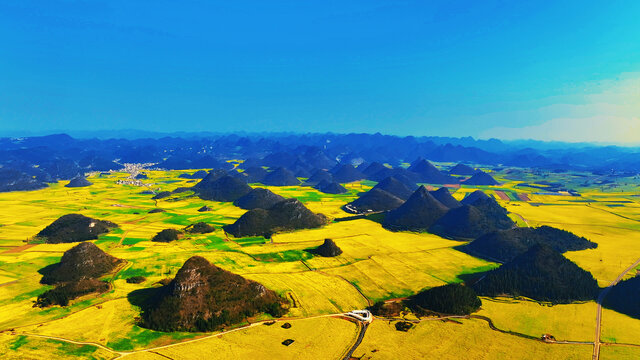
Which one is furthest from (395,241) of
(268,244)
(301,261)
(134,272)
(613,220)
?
(613,220)

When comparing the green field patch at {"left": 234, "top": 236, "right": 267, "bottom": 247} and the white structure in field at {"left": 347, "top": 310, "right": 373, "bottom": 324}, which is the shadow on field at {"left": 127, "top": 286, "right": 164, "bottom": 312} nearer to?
the green field patch at {"left": 234, "top": 236, "right": 267, "bottom": 247}

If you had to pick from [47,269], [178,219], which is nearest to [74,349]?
[47,269]

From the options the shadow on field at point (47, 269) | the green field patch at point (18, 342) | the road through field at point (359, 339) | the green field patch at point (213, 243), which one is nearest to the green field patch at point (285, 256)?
the green field patch at point (213, 243)

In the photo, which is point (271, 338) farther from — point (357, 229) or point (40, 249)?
point (40, 249)

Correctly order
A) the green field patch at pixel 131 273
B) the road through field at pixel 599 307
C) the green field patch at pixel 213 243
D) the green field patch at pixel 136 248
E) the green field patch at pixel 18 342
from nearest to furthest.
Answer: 1. the green field patch at pixel 18 342
2. the road through field at pixel 599 307
3. the green field patch at pixel 131 273
4. the green field patch at pixel 136 248
5. the green field patch at pixel 213 243

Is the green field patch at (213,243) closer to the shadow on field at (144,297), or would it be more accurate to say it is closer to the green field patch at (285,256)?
the green field patch at (285,256)

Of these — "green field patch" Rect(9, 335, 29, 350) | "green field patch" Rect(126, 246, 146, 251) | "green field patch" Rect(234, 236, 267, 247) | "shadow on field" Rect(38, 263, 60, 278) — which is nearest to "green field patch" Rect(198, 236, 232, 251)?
"green field patch" Rect(234, 236, 267, 247)

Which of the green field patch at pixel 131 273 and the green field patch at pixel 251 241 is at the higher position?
the green field patch at pixel 251 241
